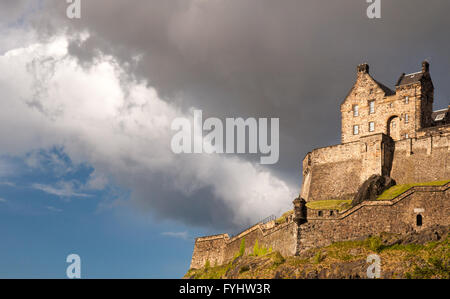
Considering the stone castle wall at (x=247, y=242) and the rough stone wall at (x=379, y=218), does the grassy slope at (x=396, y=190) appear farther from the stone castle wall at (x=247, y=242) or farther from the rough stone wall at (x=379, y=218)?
the stone castle wall at (x=247, y=242)

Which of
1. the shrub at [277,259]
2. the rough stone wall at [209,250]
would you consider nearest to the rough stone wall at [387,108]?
the rough stone wall at [209,250]

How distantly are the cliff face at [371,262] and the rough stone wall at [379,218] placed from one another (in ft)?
3.11

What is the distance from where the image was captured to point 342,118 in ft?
278

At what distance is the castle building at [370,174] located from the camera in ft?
207

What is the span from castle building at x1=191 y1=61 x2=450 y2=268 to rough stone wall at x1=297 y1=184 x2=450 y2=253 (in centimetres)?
8

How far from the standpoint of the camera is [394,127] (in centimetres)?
8050

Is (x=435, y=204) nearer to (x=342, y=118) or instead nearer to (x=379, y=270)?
(x=379, y=270)

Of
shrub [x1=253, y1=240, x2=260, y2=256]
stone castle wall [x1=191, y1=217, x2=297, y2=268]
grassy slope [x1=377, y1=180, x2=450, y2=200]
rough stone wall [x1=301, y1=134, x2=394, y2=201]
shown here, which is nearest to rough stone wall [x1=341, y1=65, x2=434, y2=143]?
rough stone wall [x1=301, y1=134, x2=394, y2=201]

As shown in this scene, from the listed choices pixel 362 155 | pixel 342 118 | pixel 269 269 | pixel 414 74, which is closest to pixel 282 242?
pixel 269 269

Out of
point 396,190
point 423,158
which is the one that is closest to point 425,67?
point 423,158

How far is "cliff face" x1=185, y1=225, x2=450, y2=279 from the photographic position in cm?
5525

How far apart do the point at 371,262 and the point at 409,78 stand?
3068 centimetres
